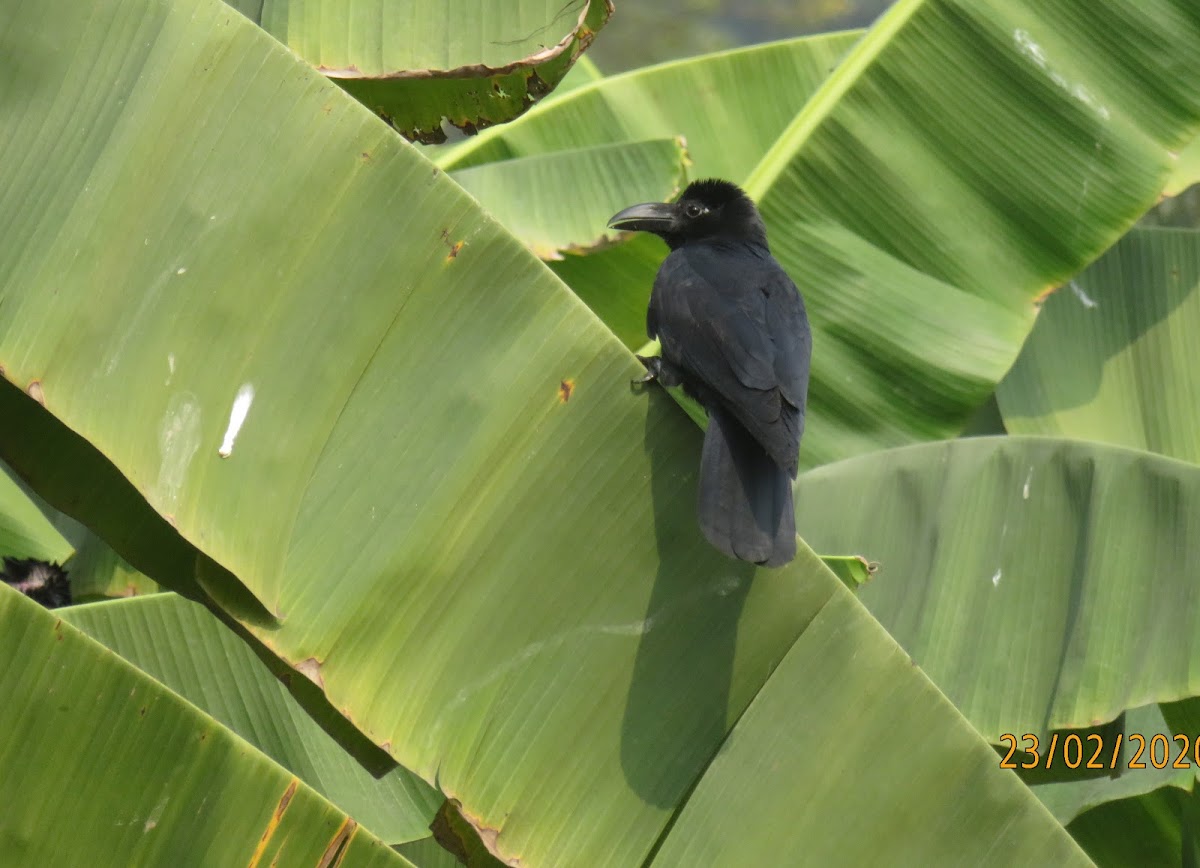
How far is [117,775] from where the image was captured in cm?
225

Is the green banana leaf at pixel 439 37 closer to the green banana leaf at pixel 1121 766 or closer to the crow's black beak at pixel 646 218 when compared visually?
the crow's black beak at pixel 646 218

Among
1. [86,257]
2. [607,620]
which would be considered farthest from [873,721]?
[86,257]

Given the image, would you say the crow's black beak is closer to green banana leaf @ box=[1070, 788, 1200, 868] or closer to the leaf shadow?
the leaf shadow

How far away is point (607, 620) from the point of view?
2.56m

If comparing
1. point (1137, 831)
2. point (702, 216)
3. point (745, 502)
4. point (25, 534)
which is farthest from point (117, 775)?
point (1137, 831)

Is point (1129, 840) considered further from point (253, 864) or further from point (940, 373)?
point (253, 864)

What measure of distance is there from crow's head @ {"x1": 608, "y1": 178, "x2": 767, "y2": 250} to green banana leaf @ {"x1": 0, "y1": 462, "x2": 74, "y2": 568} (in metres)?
1.80

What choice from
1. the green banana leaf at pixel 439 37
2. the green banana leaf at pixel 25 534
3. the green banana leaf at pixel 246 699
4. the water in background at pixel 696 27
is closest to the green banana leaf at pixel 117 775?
the green banana leaf at pixel 246 699

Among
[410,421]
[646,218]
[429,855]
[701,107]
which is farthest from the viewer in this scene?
[701,107]

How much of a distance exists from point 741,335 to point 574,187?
4.96ft

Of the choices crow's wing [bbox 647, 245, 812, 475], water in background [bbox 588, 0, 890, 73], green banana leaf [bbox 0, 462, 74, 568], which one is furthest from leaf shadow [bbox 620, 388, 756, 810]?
water in background [bbox 588, 0, 890, 73]

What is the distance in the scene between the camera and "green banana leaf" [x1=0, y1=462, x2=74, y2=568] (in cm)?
343

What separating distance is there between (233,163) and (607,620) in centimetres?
118

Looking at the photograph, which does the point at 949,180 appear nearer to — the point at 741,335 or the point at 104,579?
the point at 741,335
